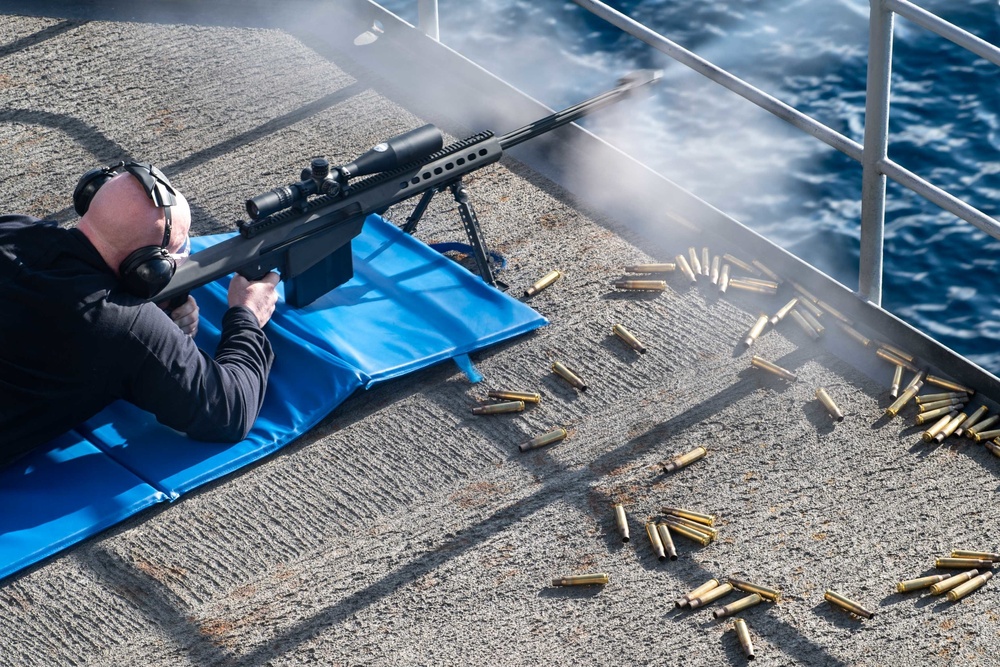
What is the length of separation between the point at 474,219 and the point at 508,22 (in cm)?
640

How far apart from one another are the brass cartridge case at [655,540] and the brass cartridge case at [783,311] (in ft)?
4.10

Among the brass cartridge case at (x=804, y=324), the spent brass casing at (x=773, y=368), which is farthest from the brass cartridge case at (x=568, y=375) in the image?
the brass cartridge case at (x=804, y=324)

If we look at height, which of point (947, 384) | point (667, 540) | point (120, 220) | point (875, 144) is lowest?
point (667, 540)

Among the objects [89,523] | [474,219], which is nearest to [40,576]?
[89,523]

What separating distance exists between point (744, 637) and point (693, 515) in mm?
498

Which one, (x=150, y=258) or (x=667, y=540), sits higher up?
(x=150, y=258)

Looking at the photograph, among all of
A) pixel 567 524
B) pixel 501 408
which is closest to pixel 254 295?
pixel 501 408

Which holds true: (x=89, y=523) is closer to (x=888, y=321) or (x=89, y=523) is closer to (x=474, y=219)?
(x=474, y=219)

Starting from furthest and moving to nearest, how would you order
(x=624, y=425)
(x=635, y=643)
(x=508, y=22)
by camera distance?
(x=508, y=22)
(x=624, y=425)
(x=635, y=643)

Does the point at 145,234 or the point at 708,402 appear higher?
the point at 145,234

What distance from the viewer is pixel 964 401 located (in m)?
4.48

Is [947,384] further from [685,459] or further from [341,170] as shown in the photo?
[341,170]

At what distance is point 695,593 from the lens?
3.72 meters

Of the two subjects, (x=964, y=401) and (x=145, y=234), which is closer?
(x=145, y=234)
